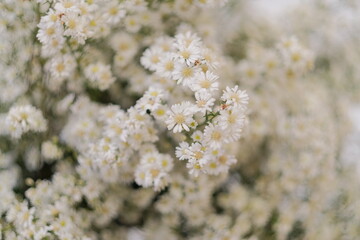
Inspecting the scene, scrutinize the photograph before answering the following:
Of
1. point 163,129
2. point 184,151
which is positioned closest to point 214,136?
point 184,151

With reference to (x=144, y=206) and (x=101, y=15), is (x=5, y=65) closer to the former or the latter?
(x=101, y=15)

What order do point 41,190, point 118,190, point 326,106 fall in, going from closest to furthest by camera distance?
point 41,190
point 118,190
point 326,106

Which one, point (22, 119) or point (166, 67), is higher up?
point (166, 67)

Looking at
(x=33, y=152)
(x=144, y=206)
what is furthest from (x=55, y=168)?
(x=144, y=206)

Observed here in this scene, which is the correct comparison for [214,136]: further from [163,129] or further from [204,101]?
[163,129]

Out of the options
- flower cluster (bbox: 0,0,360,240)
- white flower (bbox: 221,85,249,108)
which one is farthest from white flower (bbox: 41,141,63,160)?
white flower (bbox: 221,85,249,108)

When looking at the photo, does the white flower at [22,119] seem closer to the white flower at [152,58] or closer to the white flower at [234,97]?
the white flower at [152,58]

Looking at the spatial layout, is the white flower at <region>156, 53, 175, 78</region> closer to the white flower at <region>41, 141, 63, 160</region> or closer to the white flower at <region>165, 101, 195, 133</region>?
the white flower at <region>165, 101, 195, 133</region>

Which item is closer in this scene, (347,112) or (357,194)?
(357,194)
